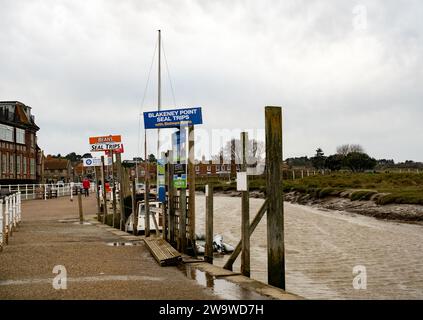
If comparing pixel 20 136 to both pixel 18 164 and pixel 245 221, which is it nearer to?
pixel 18 164

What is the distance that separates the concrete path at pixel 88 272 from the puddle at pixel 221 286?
147 mm

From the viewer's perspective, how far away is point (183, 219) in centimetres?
1209

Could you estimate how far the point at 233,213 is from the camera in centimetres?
3775

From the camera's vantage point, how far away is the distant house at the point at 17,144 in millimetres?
57281

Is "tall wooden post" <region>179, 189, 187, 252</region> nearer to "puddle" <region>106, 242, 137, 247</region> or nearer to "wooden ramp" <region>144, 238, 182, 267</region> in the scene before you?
"wooden ramp" <region>144, 238, 182, 267</region>

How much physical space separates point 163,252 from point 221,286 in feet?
10.6

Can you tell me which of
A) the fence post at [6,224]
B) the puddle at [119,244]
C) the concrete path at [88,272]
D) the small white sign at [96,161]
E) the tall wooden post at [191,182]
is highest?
the small white sign at [96,161]

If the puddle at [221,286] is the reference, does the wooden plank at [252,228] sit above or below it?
above

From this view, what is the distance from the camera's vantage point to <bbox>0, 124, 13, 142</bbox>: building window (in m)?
56.9

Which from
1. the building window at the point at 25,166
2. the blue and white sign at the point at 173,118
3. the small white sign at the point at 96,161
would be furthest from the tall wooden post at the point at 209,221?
the building window at the point at 25,166

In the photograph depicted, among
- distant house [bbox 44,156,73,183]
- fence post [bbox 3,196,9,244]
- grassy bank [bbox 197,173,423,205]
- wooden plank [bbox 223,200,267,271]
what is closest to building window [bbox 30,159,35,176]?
grassy bank [bbox 197,173,423,205]

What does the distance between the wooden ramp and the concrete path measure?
165 millimetres

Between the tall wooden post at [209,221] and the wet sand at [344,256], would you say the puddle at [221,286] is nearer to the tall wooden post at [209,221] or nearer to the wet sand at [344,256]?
the tall wooden post at [209,221]
